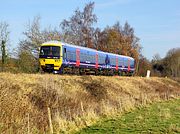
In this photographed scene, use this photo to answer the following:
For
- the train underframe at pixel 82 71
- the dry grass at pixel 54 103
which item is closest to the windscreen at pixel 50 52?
the train underframe at pixel 82 71

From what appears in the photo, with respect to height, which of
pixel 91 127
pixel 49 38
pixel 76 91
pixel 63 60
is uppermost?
pixel 49 38

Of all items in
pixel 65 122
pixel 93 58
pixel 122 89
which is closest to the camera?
pixel 65 122

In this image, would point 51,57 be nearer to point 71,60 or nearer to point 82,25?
point 71,60

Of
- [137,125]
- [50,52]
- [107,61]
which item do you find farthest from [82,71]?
[137,125]

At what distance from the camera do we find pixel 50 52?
29.9 meters

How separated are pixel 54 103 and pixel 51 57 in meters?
12.5

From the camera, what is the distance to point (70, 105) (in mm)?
19312

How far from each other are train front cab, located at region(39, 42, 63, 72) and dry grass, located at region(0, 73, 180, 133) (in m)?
2.80

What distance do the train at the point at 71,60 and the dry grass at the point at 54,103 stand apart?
2.91m

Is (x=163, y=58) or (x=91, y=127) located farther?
(x=163, y=58)

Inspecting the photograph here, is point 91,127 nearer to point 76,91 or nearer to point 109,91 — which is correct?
point 76,91

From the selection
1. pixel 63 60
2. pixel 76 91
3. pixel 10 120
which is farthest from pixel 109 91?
pixel 10 120

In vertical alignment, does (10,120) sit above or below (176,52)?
below

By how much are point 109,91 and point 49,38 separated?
21.8m
